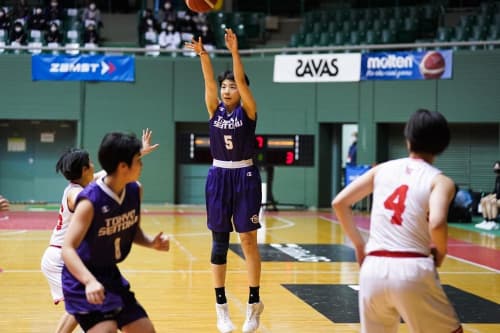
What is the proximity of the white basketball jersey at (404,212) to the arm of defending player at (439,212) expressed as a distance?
1.9 inches

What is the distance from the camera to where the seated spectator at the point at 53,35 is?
2336 cm

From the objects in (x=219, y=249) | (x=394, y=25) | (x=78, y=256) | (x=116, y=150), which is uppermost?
(x=394, y=25)

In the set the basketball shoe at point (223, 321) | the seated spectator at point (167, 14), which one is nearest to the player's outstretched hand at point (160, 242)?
the basketball shoe at point (223, 321)

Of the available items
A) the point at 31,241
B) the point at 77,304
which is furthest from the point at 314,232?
the point at 77,304

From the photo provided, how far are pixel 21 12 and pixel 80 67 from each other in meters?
2.68

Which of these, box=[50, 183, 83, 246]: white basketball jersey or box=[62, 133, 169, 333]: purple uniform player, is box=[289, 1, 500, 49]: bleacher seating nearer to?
box=[50, 183, 83, 246]: white basketball jersey

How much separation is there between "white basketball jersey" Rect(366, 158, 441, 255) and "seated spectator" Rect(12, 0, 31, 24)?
68.9ft

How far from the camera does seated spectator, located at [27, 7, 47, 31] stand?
77.6 ft

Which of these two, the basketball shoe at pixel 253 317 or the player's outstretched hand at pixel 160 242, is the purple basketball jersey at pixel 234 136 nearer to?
the basketball shoe at pixel 253 317

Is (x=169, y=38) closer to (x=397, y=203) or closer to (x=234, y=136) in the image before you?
(x=234, y=136)

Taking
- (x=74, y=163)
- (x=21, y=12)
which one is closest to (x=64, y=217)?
(x=74, y=163)

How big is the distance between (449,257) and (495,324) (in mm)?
5110

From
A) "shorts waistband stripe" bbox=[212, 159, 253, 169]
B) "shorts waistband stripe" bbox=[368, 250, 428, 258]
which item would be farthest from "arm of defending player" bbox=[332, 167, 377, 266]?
"shorts waistband stripe" bbox=[212, 159, 253, 169]

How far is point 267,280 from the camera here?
33.0ft
